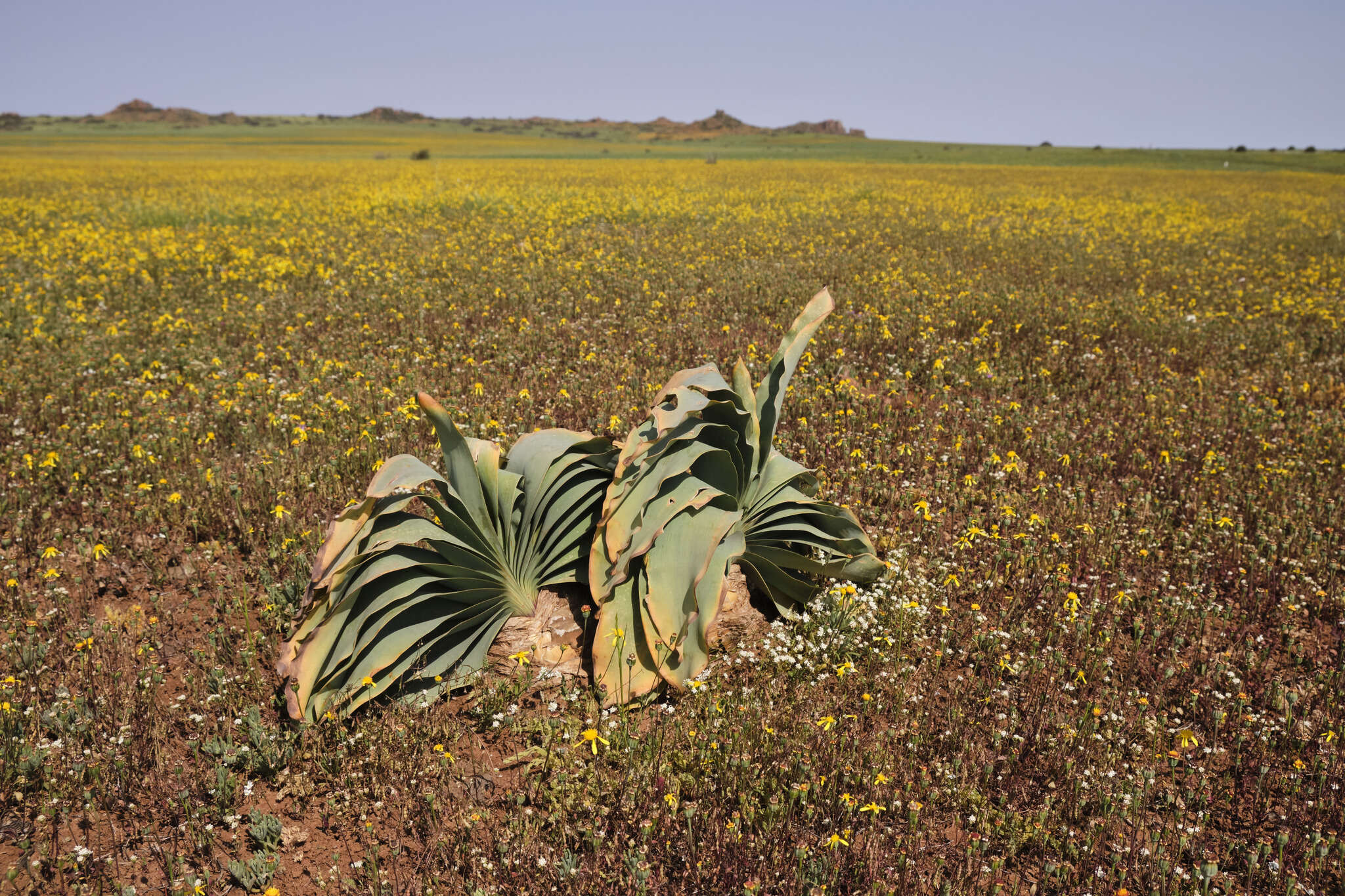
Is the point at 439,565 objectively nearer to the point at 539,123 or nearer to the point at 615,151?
the point at 615,151

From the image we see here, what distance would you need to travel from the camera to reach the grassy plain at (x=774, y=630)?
300 centimetres

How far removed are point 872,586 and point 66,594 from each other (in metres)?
4.77

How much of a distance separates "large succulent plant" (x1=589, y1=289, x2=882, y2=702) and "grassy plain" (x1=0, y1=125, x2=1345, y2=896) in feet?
0.88

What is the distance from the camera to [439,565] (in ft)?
12.0

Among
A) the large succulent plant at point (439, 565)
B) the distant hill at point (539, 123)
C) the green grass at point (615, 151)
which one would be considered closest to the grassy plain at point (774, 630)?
the large succulent plant at point (439, 565)

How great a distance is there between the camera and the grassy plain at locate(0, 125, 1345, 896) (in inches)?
118

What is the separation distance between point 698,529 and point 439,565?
1.25 metres

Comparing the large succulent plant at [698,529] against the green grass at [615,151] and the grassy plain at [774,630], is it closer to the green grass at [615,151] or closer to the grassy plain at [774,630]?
the grassy plain at [774,630]

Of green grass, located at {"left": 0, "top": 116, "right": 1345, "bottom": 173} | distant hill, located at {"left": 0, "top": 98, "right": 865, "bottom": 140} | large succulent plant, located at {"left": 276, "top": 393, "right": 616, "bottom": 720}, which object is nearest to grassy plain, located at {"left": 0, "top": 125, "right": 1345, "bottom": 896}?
large succulent plant, located at {"left": 276, "top": 393, "right": 616, "bottom": 720}

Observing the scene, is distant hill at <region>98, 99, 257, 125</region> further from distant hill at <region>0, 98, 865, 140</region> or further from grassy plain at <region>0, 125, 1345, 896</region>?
grassy plain at <region>0, 125, 1345, 896</region>

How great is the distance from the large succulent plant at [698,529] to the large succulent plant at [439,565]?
0.39 meters

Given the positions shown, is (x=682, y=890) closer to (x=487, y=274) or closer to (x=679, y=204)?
(x=487, y=274)

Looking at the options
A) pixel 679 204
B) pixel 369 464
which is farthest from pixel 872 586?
pixel 679 204

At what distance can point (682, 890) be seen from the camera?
275 centimetres
